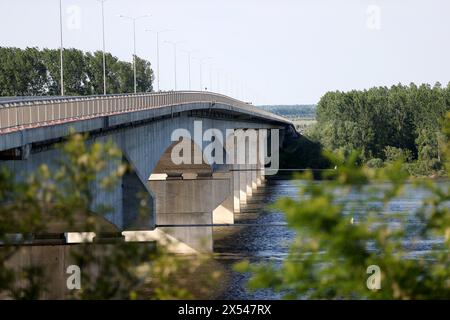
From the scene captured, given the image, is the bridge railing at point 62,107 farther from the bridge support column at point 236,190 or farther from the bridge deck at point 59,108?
the bridge support column at point 236,190

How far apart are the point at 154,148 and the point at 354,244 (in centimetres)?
3750

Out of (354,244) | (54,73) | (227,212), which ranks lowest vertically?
(227,212)

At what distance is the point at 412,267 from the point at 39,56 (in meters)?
99.6

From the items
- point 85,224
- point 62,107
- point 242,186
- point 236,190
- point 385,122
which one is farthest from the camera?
point 385,122

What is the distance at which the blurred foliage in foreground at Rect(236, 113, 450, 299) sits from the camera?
905 centimetres

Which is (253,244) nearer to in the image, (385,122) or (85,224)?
(85,224)

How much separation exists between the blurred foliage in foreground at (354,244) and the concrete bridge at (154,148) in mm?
937

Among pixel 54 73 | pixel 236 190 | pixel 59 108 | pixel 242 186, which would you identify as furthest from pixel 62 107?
pixel 54 73

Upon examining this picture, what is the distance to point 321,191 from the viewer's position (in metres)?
9.28

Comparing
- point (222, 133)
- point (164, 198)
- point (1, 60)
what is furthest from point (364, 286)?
point (1, 60)

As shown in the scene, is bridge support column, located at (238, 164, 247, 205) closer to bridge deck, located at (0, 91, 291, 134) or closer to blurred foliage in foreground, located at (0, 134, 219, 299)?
bridge deck, located at (0, 91, 291, 134)

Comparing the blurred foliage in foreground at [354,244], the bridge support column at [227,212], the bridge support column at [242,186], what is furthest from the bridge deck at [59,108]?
the bridge support column at [242,186]

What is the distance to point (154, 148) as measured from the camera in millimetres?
46406

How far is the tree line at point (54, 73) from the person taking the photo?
93.2 m
